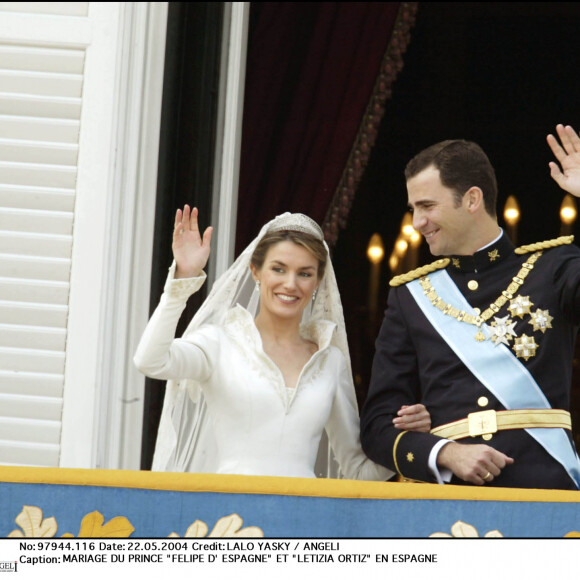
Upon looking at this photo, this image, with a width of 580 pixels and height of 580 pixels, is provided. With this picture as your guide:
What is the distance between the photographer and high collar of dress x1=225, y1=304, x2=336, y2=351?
111 inches

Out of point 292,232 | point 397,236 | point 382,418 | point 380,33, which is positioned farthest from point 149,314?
point 397,236

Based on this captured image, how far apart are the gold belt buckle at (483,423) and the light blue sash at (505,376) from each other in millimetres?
46

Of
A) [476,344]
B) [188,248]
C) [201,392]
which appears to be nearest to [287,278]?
[188,248]

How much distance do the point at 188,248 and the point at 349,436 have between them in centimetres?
66

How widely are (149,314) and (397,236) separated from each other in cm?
265

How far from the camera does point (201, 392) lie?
287 cm

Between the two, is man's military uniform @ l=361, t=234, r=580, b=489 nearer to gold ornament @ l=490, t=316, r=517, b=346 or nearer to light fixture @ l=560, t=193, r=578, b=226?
gold ornament @ l=490, t=316, r=517, b=346

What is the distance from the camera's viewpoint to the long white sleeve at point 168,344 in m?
2.57

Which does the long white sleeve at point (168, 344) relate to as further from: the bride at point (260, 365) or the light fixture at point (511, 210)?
the light fixture at point (511, 210)

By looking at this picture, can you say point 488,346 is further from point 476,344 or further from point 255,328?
point 255,328

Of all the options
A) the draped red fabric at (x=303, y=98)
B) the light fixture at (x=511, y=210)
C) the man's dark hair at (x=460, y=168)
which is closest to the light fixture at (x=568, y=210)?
the light fixture at (x=511, y=210)

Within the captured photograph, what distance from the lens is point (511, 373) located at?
8.46 feet
